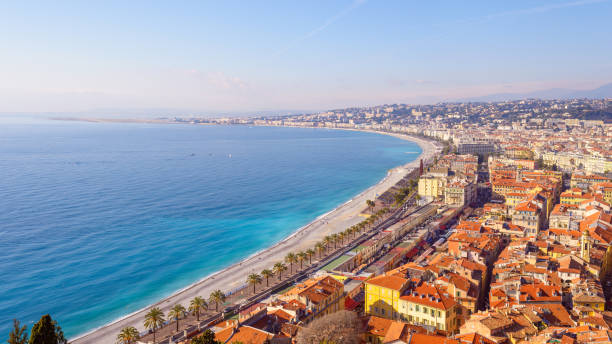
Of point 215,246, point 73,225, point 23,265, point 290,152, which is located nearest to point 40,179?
point 73,225

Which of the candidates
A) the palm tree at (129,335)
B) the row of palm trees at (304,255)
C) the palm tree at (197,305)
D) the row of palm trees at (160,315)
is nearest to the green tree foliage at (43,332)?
the palm tree at (129,335)

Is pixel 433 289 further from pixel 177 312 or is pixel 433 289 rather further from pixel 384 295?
pixel 177 312

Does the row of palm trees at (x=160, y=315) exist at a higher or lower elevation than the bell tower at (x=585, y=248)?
lower

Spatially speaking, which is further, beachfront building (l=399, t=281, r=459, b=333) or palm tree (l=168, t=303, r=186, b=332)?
palm tree (l=168, t=303, r=186, b=332)

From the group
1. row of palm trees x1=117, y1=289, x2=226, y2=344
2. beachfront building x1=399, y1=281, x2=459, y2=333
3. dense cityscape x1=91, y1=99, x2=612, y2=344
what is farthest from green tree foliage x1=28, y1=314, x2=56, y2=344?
beachfront building x1=399, y1=281, x2=459, y2=333

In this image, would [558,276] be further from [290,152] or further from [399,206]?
[290,152]

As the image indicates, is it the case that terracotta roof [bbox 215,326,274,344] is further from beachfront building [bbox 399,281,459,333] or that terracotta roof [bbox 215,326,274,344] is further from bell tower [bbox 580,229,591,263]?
bell tower [bbox 580,229,591,263]

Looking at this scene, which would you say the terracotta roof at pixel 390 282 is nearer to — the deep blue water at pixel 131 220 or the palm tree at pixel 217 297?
the palm tree at pixel 217 297
